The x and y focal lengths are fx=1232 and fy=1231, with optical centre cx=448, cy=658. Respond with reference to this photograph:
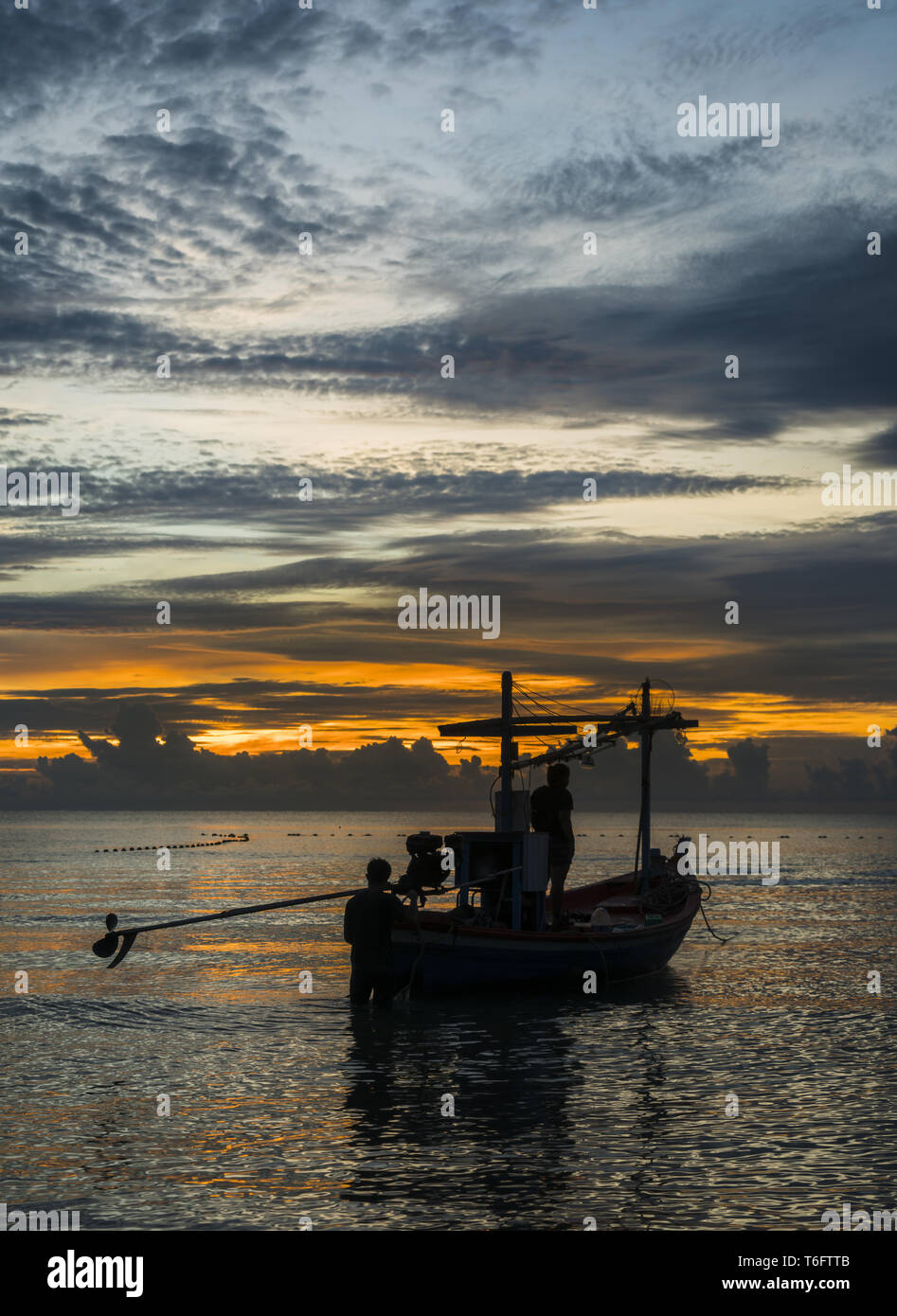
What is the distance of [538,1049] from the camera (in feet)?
74.8

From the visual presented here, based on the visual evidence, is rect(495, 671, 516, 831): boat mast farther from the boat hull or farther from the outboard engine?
the outboard engine

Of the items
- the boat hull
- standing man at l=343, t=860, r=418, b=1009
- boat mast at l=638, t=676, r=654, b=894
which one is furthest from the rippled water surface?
boat mast at l=638, t=676, r=654, b=894

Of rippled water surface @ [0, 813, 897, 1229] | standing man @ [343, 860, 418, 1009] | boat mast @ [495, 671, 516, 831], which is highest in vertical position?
boat mast @ [495, 671, 516, 831]

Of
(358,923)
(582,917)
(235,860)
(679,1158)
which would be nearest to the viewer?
(679,1158)

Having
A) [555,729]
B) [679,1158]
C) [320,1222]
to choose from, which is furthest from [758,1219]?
[555,729]

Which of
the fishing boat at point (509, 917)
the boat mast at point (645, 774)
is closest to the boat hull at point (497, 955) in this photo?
the fishing boat at point (509, 917)

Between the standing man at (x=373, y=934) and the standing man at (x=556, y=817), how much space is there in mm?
6778

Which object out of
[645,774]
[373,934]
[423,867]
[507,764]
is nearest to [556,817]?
[507,764]

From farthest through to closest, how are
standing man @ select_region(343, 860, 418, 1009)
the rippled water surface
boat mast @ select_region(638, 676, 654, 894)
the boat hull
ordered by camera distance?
boat mast @ select_region(638, 676, 654, 894) → the boat hull → standing man @ select_region(343, 860, 418, 1009) → the rippled water surface

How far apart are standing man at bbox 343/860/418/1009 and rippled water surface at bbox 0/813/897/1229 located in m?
1.10

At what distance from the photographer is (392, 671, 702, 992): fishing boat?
26.6 meters
